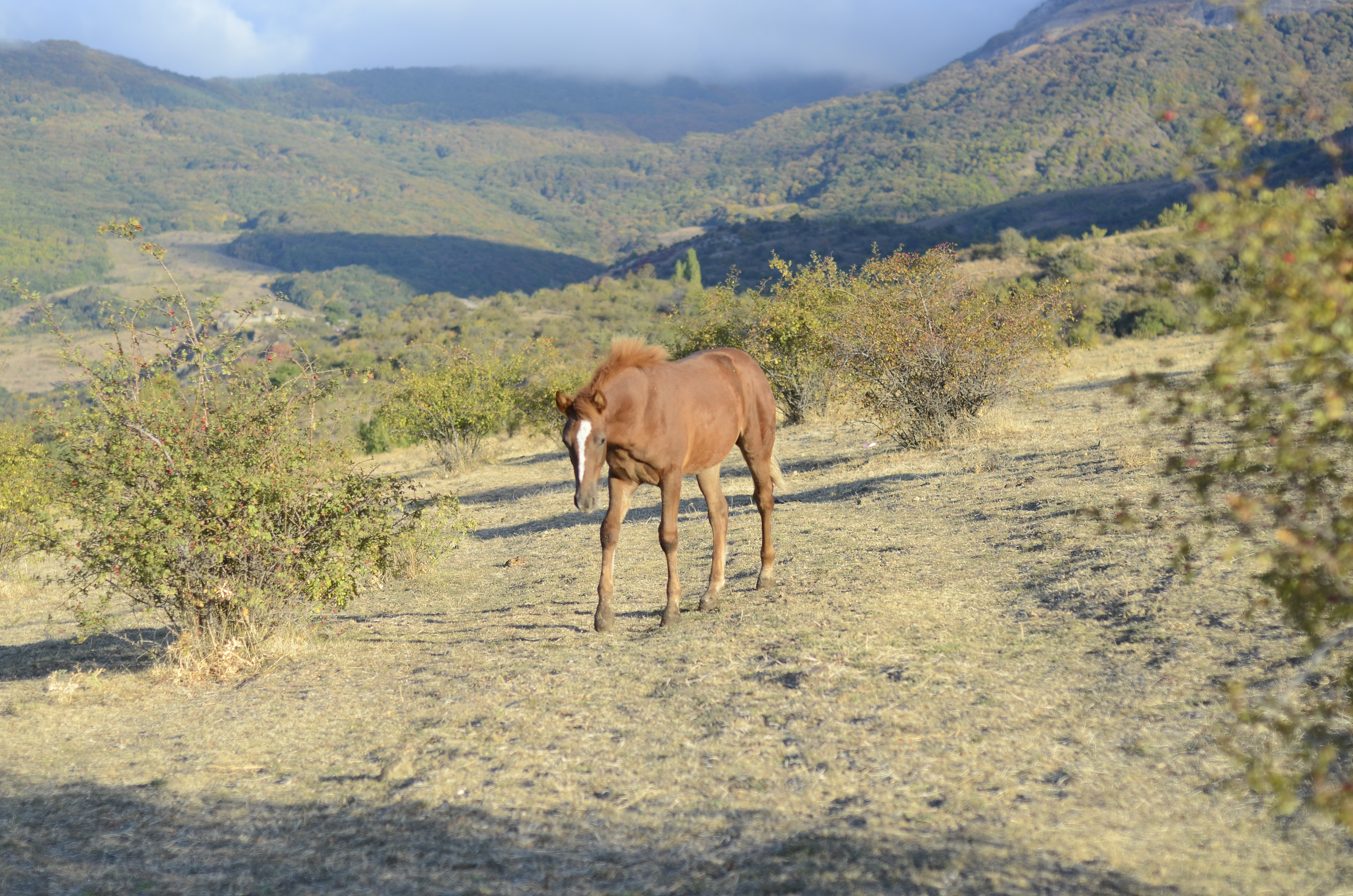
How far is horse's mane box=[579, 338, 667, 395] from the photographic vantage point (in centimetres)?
701

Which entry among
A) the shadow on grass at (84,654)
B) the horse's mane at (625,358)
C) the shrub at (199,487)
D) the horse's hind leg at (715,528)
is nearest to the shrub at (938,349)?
the horse's hind leg at (715,528)

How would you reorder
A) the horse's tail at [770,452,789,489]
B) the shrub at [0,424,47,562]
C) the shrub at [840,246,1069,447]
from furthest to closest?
the shrub at [840,246,1069,447] → the shrub at [0,424,47,562] → the horse's tail at [770,452,789,489]

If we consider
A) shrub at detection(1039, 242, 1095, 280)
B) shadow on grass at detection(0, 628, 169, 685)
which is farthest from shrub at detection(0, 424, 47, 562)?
shrub at detection(1039, 242, 1095, 280)

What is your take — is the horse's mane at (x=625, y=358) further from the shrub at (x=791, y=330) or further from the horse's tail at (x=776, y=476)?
the shrub at (x=791, y=330)

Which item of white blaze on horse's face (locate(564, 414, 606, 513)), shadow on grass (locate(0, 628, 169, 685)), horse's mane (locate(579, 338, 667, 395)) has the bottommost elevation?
shadow on grass (locate(0, 628, 169, 685))

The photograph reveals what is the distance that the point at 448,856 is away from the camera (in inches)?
161

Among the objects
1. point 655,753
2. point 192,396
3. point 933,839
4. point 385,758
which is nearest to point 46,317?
point 192,396

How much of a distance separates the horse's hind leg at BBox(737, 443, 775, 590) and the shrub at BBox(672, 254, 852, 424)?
31.1 ft

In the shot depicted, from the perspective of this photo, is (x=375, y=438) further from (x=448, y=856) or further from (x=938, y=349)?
(x=448, y=856)

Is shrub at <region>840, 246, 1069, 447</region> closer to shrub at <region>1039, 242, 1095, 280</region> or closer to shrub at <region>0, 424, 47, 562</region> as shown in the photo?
shrub at <region>0, 424, 47, 562</region>

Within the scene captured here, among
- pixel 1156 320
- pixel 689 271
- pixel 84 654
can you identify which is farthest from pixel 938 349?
pixel 689 271

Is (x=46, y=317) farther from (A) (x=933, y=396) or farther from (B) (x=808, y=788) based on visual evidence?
(A) (x=933, y=396)

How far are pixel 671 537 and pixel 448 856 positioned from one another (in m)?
3.57

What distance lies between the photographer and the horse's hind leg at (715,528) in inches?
309
